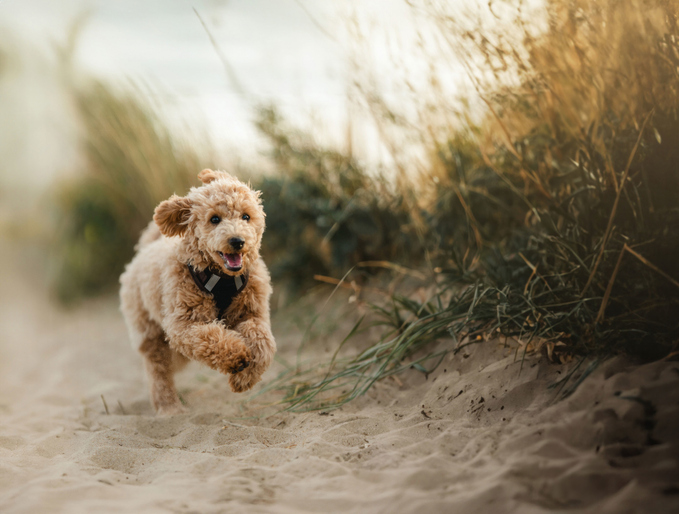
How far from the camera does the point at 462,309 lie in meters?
3.29

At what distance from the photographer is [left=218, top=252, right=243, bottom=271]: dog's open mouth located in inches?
93.6

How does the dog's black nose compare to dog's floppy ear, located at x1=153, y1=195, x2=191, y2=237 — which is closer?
the dog's black nose

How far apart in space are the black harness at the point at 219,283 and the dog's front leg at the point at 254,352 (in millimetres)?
171

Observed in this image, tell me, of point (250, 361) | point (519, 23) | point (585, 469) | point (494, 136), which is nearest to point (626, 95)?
point (519, 23)

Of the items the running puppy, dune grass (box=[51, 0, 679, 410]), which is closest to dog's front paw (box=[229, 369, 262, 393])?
the running puppy

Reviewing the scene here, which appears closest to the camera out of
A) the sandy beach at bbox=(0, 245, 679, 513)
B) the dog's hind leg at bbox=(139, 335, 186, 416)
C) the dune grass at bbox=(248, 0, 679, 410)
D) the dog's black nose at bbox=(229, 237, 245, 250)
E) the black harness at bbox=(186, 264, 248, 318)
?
the sandy beach at bbox=(0, 245, 679, 513)

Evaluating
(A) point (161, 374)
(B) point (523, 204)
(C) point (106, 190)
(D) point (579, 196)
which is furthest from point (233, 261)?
(C) point (106, 190)

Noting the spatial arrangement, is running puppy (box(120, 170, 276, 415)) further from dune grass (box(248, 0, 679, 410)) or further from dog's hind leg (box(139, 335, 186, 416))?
dune grass (box(248, 0, 679, 410))

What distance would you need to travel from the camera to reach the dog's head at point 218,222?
2.38m

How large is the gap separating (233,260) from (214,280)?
29 cm

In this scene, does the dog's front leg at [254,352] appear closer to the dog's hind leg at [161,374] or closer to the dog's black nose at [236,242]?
the dog's black nose at [236,242]

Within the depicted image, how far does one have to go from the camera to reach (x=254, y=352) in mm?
2488

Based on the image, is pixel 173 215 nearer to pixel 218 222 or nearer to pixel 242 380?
pixel 218 222

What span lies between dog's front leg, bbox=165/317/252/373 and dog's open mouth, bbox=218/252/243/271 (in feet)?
1.10
